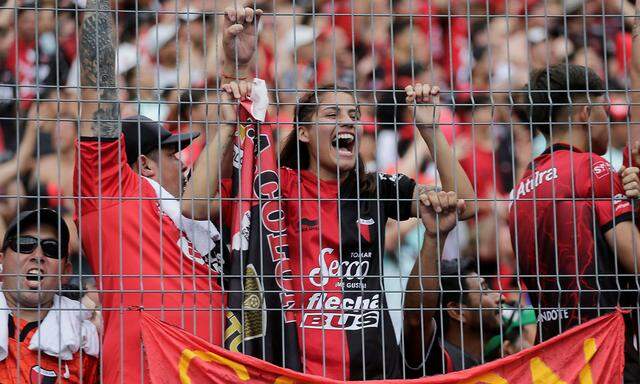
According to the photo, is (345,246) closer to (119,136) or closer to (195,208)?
(195,208)

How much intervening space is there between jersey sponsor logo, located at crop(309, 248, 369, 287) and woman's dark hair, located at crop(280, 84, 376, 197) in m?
0.37

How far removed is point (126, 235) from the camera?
232 inches

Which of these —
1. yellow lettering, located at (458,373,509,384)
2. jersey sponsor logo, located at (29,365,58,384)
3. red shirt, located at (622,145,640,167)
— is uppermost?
red shirt, located at (622,145,640,167)

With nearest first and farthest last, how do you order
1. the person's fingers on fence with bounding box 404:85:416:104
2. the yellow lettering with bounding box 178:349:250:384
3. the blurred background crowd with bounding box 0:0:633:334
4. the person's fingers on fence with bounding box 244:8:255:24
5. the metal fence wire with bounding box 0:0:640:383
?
1. the yellow lettering with bounding box 178:349:250:384
2. the metal fence wire with bounding box 0:0:640:383
3. the person's fingers on fence with bounding box 244:8:255:24
4. the person's fingers on fence with bounding box 404:85:416:104
5. the blurred background crowd with bounding box 0:0:633:334

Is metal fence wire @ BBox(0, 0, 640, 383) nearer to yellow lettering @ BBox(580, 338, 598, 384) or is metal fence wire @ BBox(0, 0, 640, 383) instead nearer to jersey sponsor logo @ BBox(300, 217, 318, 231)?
jersey sponsor logo @ BBox(300, 217, 318, 231)

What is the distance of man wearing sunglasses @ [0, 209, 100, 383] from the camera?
586cm

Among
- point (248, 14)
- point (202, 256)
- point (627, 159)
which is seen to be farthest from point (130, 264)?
point (627, 159)

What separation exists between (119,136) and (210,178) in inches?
17.7

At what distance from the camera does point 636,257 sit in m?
6.11

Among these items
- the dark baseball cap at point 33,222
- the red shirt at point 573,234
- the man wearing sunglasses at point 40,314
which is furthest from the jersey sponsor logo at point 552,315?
the dark baseball cap at point 33,222

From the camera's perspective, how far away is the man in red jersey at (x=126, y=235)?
580cm

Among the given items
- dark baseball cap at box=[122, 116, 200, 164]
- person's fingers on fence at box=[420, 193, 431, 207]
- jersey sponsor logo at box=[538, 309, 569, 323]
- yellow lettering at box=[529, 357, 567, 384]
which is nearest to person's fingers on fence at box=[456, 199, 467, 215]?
person's fingers on fence at box=[420, 193, 431, 207]

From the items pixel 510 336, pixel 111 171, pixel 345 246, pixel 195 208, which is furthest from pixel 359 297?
pixel 510 336

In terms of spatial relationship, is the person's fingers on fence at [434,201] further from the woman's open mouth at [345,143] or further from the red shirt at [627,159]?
the red shirt at [627,159]
